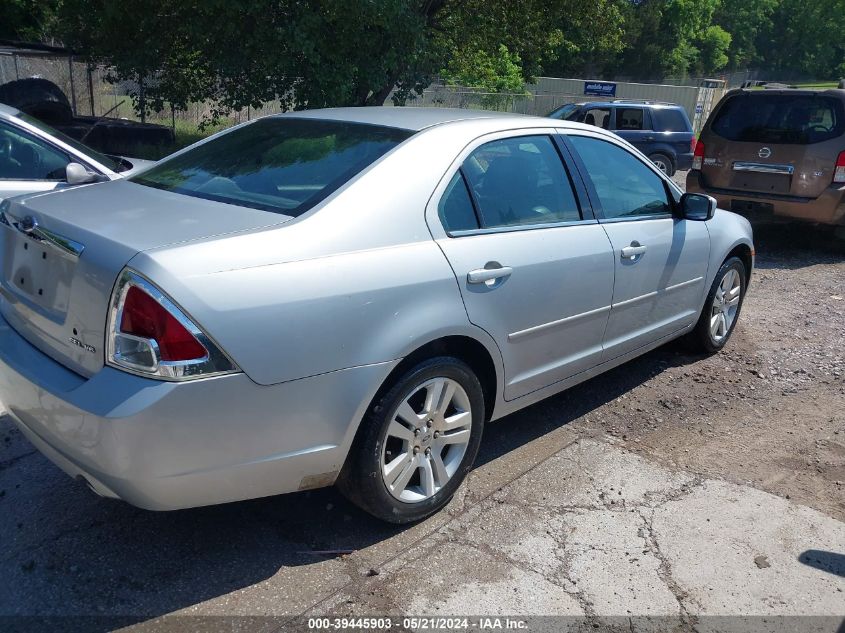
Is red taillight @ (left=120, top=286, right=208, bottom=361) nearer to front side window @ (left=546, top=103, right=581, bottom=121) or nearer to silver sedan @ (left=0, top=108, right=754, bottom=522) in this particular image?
silver sedan @ (left=0, top=108, right=754, bottom=522)

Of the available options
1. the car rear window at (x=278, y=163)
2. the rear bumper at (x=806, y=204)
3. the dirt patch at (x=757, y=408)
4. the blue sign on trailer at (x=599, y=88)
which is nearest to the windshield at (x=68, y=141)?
the car rear window at (x=278, y=163)

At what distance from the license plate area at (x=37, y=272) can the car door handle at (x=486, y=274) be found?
5.04 ft

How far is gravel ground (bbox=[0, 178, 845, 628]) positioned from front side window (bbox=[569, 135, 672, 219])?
1.21 meters

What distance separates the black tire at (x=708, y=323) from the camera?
534 cm

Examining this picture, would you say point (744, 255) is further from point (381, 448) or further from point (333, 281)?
point (333, 281)

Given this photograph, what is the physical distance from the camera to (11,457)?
3.77m

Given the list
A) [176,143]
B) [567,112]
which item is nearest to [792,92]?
[567,112]

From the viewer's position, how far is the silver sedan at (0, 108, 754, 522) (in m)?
2.53

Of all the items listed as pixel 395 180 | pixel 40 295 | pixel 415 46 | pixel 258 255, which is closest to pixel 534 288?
pixel 395 180

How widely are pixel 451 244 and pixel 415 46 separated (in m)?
10.4

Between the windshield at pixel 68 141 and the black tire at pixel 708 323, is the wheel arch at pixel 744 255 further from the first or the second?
the windshield at pixel 68 141

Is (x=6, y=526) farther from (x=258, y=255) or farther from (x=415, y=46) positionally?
(x=415, y=46)

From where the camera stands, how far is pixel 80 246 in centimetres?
270

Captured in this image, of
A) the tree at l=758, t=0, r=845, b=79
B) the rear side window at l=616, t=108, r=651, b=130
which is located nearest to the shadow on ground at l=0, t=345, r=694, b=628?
the rear side window at l=616, t=108, r=651, b=130
